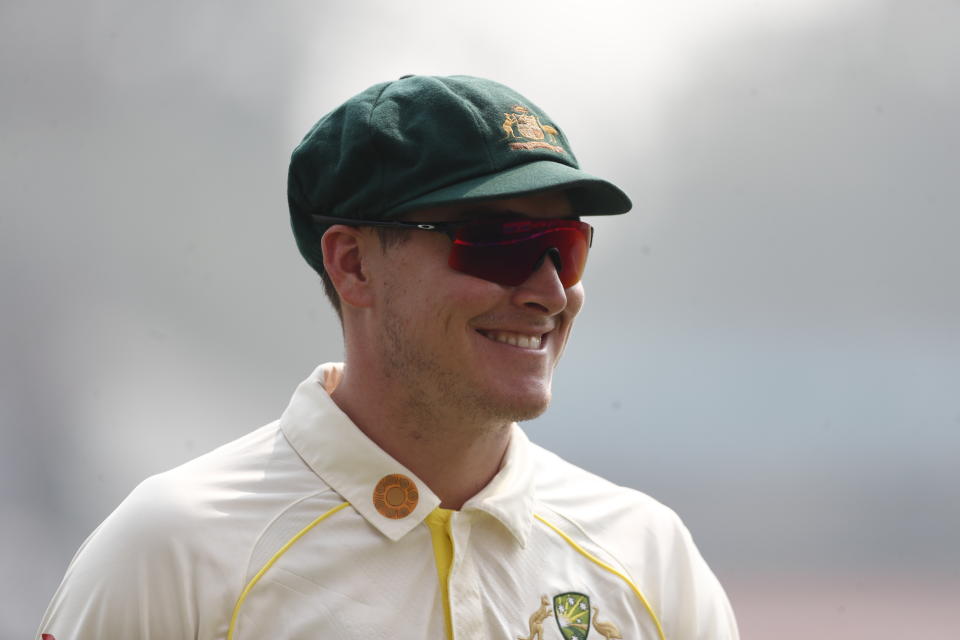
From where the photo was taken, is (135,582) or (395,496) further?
(395,496)

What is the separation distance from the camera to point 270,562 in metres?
1.49

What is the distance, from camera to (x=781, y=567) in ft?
13.7

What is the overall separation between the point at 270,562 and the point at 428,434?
0.31 meters

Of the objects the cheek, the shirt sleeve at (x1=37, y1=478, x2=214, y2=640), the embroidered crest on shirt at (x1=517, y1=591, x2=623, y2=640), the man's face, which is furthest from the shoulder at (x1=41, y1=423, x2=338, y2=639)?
the cheek

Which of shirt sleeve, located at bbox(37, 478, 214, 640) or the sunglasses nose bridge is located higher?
the sunglasses nose bridge

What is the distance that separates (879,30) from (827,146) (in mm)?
507

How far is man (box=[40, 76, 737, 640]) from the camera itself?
58.1 inches

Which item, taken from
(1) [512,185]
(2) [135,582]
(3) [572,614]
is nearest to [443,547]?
(3) [572,614]

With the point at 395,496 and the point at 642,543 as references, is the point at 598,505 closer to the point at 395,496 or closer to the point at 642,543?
the point at 642,543

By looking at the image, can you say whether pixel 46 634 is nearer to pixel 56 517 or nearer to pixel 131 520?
pixel 131 520

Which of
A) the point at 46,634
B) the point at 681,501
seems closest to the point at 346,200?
the point at 46,634

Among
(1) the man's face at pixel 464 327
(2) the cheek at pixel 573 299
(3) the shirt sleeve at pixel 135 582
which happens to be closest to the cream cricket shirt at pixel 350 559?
(3) the shirt sleeve at pixel 135 582

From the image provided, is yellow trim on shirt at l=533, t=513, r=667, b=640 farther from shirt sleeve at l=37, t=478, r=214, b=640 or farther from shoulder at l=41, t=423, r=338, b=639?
shirt sleeve at l=37, t=478, r=214, b=640

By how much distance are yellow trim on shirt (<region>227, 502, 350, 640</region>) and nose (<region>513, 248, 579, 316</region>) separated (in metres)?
0.41
